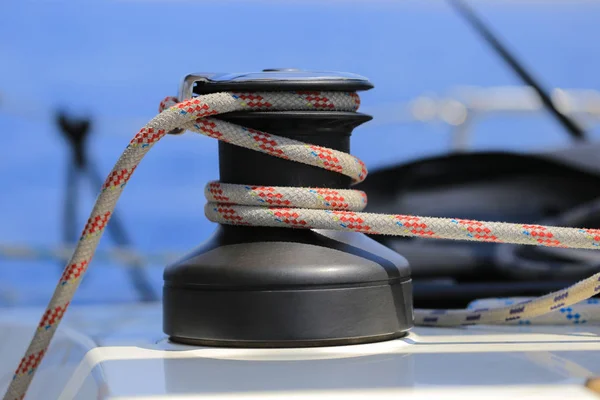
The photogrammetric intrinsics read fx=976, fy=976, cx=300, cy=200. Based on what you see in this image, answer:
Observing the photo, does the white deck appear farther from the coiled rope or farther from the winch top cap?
the winch top cap

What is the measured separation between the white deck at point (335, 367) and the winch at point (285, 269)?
0.02 meters

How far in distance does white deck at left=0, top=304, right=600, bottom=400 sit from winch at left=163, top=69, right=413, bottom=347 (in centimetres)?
2

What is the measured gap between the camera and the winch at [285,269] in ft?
2.54

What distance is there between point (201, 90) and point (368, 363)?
0.28m

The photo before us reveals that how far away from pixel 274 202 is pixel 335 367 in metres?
0.17

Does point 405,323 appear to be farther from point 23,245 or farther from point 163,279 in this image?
point 23,245

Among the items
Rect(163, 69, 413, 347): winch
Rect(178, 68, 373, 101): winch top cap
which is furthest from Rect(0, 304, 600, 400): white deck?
Rect(178, 68, 373, 101): winch top cap

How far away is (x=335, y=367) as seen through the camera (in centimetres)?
70

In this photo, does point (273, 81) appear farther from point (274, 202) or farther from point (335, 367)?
point (335, 367)

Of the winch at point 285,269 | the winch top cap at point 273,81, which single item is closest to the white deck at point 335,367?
the winch at point 285,269

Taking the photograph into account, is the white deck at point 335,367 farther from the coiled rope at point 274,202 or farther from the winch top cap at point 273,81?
the winch top cap at point 273,81

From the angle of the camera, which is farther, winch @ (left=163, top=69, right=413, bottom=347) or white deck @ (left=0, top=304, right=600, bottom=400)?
winch @ (left=163, top=69, right=413, bottom=347)

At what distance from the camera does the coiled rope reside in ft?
2.60

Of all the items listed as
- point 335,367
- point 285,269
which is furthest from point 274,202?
point 335,367
